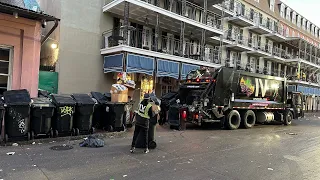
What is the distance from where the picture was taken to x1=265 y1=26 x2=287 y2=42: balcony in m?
35.7

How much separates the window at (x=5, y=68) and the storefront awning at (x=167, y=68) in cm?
989

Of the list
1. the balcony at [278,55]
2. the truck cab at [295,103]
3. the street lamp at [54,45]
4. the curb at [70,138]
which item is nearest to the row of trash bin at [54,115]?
the curb at [70,138]

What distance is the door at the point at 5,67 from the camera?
1049cm

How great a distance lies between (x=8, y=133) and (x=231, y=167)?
6201mm

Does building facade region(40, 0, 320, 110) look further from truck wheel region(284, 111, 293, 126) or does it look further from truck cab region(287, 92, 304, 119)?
truck wheel region(284, 111, 293, 126)

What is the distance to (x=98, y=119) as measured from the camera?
10.6 metres

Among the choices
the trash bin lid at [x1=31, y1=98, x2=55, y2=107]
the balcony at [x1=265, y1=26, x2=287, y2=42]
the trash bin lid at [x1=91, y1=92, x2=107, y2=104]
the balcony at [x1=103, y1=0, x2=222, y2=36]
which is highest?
the balcony at [x1=265, y1=26, x2=287, y2=42]

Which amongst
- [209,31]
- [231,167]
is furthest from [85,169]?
[209,31]

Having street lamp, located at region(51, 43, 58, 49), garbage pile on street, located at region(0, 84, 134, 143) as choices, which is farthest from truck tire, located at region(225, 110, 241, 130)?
street lamp, located at region(51, 43, 58, 49)

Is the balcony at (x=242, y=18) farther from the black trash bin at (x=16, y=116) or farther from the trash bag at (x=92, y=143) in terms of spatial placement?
the black trash bin at (x=16, y=116)

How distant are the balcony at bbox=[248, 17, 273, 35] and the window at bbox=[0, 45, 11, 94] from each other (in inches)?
1101

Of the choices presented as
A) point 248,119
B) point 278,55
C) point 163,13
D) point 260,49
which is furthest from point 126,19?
point 278,55

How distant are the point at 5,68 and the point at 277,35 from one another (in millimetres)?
34364

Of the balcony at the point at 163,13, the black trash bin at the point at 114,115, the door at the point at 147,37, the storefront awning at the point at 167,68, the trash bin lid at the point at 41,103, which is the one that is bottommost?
the black trash bin at the point at 114,115
